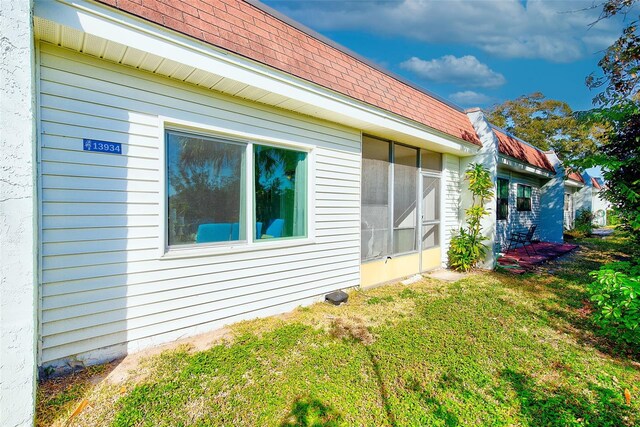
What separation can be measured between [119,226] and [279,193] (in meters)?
2.06

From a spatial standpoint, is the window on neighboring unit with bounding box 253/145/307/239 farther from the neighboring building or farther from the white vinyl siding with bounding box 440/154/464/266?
the white vinyl siding with bounding box 440/154/464/266

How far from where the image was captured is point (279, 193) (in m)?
4.34

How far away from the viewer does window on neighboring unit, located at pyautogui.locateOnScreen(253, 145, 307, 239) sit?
13.3 ft

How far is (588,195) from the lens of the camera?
68.5 feet

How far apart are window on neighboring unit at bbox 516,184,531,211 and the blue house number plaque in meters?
12.8

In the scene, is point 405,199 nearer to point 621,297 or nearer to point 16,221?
point 621,297

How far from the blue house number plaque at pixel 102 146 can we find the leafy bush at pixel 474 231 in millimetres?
7198

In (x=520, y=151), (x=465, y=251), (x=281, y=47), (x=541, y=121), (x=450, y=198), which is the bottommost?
(x=465, y=251)

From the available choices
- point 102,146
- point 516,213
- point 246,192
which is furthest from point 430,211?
point 102,146

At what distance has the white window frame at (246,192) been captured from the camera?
3.15 m

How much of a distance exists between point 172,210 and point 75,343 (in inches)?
59.9

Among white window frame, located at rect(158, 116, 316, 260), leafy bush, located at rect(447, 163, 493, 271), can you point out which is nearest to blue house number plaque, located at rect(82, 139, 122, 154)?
white window frame, located at rect(158, 116, 316, 260)

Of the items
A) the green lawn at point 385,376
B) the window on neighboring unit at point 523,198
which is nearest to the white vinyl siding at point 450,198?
the green lawn at point 385,376

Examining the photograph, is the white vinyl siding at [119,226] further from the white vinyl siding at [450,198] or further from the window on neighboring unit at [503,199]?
the window on neighboring unit at [503,199]
